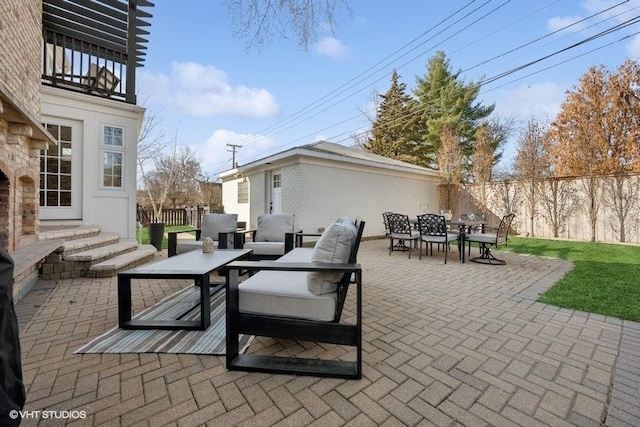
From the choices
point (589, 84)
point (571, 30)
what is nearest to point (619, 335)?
point (571, 30)

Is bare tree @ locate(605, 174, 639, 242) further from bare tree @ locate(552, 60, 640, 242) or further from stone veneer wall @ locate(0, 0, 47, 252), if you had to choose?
stone veneer wall @ locate(0, 0, 47, 252)

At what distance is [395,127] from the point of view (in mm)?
19453

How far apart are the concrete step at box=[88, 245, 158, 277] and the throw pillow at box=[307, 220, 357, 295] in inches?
156

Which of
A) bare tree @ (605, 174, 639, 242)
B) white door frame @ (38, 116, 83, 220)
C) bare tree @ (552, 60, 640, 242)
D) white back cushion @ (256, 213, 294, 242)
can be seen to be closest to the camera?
white back cushion @ (256, 213, 294, 242)

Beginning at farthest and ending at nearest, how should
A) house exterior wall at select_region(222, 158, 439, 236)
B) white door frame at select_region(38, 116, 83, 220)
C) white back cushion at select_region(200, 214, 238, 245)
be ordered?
house exterior wall at select_region(222, 158, 439, 236) → white door frame at select_region(38, 116, 83, 220) → white back cushion at select_region(200, 214, 238, 245)

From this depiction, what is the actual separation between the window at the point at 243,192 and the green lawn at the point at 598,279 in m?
9.06

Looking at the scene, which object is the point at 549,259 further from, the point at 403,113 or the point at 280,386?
the point at 403,113

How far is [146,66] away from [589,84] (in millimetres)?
15090

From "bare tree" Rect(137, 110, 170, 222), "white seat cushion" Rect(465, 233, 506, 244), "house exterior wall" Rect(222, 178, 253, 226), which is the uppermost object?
"bare tree" Rect(137, 110, 170, 222)

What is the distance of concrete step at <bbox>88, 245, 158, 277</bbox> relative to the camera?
439cm

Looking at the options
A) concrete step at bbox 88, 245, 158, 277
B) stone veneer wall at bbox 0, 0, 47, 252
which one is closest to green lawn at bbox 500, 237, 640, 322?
concrete step at bbox 88, 245, 158, 277

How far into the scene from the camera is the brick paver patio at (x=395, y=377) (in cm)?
154

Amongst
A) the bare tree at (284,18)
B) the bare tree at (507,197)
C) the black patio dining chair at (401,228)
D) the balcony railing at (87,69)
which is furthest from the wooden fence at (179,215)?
the bare tree at (507,197)

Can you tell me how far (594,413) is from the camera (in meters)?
1.57
